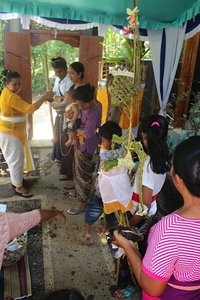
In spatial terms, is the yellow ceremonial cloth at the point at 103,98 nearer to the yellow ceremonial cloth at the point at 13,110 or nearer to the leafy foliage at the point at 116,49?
the leafy foliage at the point at 116,49

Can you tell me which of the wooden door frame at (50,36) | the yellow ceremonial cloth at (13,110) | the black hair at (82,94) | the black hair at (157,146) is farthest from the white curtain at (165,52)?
the black hair at (157,146)

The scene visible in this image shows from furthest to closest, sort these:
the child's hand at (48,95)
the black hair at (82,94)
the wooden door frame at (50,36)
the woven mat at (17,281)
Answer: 1. the wooden door frame at (50,36)
2. the child's hand at (48,95)
3. the black hair at (82,94)
4. the woven mat at (17,281)

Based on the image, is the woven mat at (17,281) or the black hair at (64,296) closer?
the black hair at (64,296)

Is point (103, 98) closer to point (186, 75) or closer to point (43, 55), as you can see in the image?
point (186, 75)

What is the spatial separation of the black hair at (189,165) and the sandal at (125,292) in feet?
5.27

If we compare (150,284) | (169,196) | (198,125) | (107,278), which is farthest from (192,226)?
(198,125)

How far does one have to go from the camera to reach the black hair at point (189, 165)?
1.05 m

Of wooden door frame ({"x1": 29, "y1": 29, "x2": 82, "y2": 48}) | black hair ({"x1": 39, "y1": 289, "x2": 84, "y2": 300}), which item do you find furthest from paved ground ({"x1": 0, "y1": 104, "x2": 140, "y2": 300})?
wooden door frame ({"x1": 29, "y1": 29, "x2": 82, "y2": 48})

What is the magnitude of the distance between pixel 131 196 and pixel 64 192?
79.6 inches

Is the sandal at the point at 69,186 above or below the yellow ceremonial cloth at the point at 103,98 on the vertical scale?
below

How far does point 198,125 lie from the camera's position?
398 centimetres

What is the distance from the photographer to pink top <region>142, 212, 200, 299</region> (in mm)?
1083

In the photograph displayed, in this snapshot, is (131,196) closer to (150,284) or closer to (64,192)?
(150,284)

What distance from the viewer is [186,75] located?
16.1 feet
